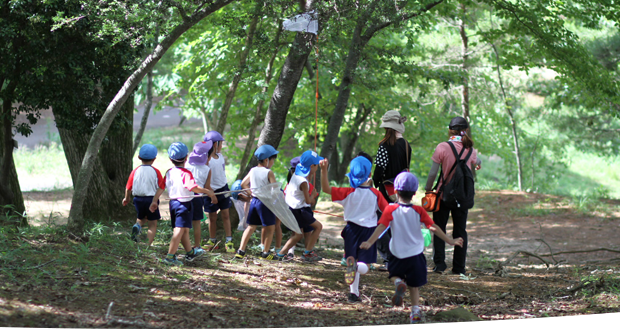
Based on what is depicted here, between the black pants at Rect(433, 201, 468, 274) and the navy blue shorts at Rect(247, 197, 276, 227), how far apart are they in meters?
1.94

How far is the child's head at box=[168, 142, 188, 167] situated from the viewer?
5719 mm

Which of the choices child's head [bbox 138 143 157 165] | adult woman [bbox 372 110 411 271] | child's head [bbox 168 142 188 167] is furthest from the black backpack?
child's head [bbox 138 143 157 165]

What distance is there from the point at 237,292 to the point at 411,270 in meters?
1.62

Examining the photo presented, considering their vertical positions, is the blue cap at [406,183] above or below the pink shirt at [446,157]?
below

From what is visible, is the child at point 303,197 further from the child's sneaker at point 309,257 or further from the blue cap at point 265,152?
the blue cap at point 265,152

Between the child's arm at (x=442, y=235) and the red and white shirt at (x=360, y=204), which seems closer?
the child's arm at (x=442, y=235)

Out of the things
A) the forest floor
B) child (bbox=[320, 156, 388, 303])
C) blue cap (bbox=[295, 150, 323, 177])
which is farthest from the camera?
blue cap (bbox=[295, 150, 323, 177])

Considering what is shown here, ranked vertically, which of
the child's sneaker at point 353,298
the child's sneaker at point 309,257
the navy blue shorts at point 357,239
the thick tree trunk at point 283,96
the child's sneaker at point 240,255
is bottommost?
the child's sneaker at point 353,298

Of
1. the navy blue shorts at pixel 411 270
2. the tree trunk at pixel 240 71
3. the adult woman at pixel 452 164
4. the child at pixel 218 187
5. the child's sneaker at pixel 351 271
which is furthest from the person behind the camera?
the tree trunk at pixel 240 71

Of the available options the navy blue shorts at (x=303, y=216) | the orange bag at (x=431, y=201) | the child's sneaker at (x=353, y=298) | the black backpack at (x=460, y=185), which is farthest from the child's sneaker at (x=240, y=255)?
the black backpack at (x=460, y=185)

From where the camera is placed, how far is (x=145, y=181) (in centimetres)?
629

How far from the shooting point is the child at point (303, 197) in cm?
605

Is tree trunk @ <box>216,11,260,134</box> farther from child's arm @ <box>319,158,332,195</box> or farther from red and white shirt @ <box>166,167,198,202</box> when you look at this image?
child's arm @ <box>319,158,332,195</box>

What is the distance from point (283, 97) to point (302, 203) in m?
1.72
